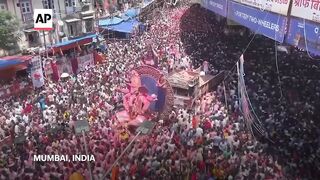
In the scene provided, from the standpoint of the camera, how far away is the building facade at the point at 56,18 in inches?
946

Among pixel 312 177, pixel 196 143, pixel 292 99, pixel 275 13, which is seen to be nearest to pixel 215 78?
pixel 292 99

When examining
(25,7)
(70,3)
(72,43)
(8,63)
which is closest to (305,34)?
(8,63)

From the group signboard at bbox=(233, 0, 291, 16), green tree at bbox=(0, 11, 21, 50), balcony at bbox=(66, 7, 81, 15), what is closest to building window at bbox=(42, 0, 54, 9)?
balcony at bbox=(66, 7, 81, 15)

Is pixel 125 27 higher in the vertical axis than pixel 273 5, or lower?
lower

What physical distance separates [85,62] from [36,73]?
454 centimetres

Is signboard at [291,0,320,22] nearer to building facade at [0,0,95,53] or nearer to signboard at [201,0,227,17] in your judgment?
signboard at [201,0,227,17]

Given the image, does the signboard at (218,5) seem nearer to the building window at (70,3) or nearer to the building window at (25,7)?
the building window at (70,3)

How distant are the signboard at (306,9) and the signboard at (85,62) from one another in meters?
13.4

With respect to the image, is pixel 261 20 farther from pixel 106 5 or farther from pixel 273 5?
pixel 106 5

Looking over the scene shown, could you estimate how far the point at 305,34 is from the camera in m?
11.7

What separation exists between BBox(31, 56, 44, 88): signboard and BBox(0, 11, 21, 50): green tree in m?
4.60

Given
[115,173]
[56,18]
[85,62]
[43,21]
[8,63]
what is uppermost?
[43,21]

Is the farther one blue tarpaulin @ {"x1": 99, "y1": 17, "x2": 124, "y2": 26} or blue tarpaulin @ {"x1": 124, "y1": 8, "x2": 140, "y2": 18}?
blue tarpaulin @ {"x1": 124, "y1": 8, "x2": 140, "y2": 18}

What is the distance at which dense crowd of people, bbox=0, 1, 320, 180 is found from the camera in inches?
427
